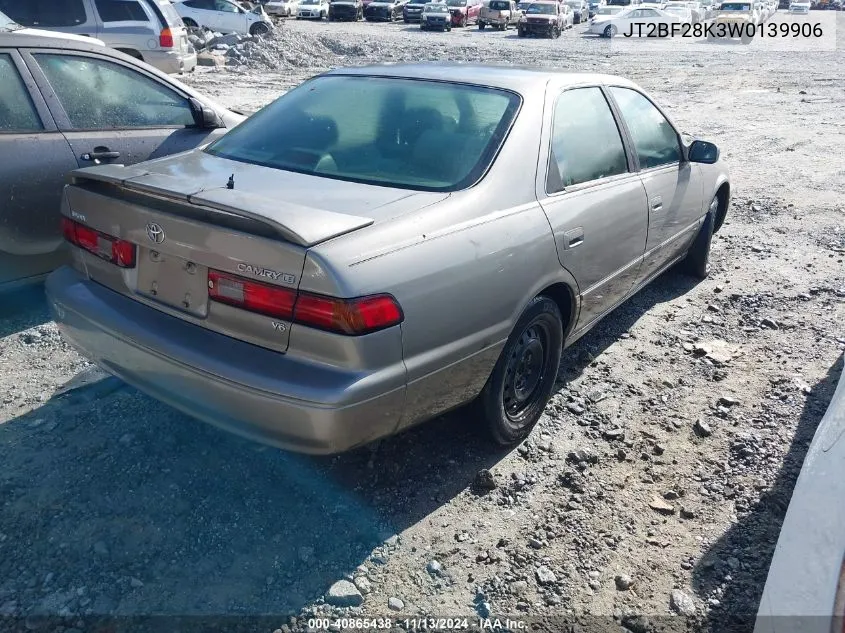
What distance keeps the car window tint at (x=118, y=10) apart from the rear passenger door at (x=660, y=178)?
10378mm

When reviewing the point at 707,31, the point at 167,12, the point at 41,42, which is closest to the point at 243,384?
the point at 41,42

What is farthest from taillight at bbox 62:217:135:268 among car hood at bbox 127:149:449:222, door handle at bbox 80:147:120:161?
door handle at bbox 80:147:120:161

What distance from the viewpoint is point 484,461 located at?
336cm

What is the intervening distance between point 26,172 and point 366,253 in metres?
2.73

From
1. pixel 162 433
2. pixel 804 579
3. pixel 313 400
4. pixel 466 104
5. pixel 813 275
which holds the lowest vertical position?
pixel 813 275

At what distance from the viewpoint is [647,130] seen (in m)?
4.50

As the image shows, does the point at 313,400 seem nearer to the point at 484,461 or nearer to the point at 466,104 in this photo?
the point at 484,461

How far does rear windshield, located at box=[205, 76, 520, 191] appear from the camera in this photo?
3.15 metres

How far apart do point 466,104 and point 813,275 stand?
3857mm

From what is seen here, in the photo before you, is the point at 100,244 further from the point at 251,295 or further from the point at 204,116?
the point at 204,116

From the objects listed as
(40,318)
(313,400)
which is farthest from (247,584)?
(40,318)

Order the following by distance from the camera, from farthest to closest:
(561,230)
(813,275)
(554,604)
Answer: (813,275)
(561,230)
(554,604)

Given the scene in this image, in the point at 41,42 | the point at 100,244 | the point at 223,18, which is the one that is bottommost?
the point at 100,244

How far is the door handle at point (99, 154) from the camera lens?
440 centimetres
